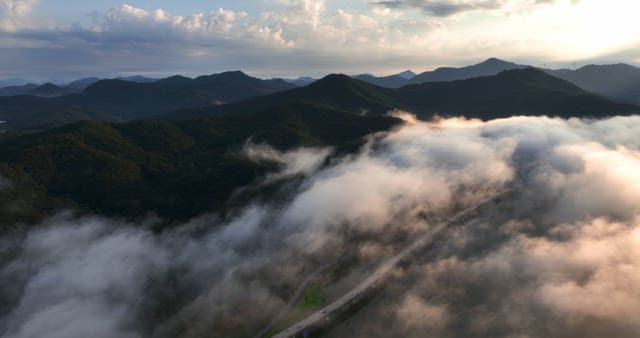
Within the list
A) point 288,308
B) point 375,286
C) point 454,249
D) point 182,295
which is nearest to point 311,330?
point 288,308

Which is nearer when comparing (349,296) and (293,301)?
(293,301)

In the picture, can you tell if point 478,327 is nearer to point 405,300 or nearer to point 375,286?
point 405,300

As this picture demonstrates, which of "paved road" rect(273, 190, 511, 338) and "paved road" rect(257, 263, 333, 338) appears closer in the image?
"paved road" rect(273, 190, 511, 338)

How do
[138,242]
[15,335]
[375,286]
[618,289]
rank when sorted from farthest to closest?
[138,242] < [375,286] < [618,289] < [15,335]

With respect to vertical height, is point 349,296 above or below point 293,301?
above

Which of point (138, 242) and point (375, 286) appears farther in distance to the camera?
point (138, 242)

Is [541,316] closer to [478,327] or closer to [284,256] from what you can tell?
[478,327]

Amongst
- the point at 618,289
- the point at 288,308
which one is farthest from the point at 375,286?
the point at 618,289

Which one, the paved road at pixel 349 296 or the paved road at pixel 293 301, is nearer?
the paved road at pixel 349 296

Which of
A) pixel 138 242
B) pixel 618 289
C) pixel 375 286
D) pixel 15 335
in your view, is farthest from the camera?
pixel 138 242
